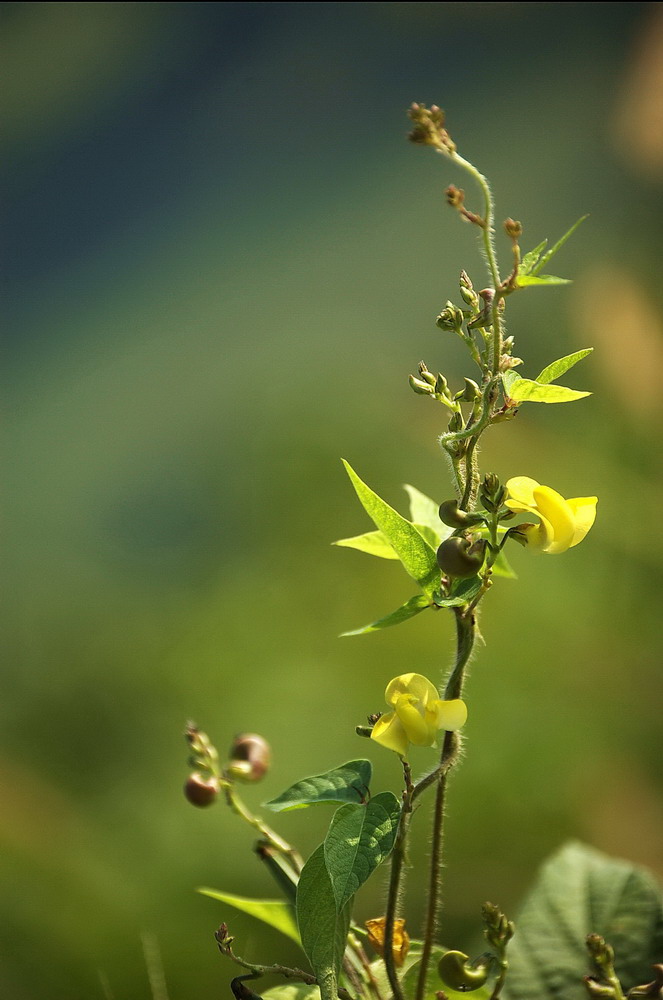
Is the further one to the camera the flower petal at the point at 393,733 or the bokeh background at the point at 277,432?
the bokeh background at the point at 277,432

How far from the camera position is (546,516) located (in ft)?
0.90

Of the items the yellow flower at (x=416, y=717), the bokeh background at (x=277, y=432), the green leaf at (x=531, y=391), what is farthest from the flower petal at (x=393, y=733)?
the bokeh background at (x=277, y=432)

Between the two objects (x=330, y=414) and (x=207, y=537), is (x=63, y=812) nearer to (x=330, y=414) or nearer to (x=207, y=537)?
(x=207, y=537)

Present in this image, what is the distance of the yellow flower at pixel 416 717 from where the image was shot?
0.26 meters

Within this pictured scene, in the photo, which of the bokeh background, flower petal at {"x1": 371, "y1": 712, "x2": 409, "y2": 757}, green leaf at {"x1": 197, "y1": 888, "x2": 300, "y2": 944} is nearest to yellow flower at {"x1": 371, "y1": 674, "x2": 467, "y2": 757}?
flower petal at {"x1": 371, "y1": 712, "x2": 409, "y2": 757}

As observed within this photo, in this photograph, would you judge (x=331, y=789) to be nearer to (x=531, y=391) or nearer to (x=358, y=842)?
(x=358, y=842)

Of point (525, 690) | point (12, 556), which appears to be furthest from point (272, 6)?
point (525, 690)

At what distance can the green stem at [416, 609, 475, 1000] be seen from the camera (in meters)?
0.28

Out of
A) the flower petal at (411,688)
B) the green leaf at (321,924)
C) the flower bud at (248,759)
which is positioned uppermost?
the flower petal at (411,688)

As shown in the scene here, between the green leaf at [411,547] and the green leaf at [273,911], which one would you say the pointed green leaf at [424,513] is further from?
the green leaf at [273,911]

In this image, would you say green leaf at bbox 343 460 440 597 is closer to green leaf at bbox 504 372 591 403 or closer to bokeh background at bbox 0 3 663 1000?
green leaf at bbox 504 372 591 403

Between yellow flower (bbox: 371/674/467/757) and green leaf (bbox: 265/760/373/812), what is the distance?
0.10 ft

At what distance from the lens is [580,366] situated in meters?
1.55

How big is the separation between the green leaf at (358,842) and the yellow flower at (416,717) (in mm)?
20
